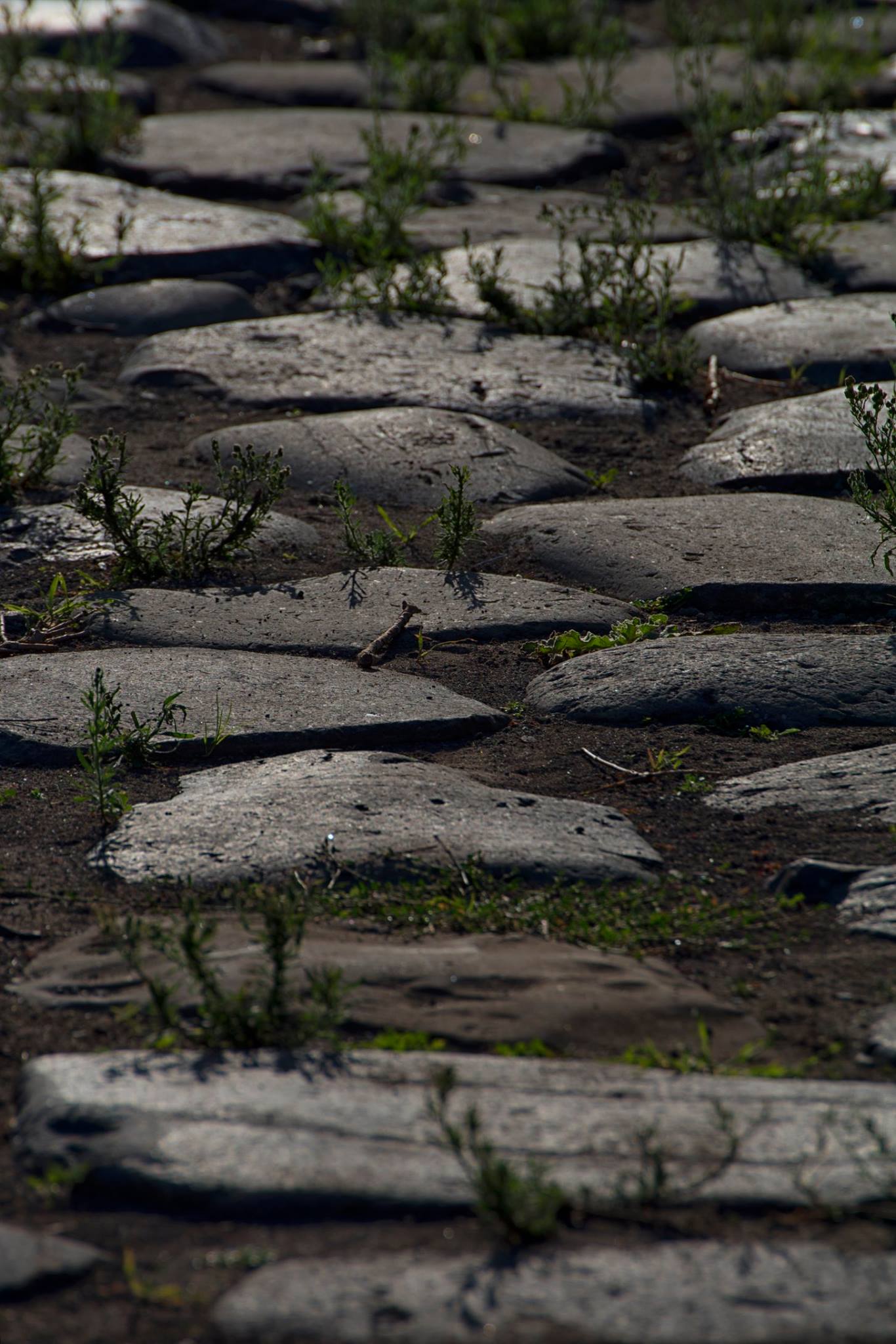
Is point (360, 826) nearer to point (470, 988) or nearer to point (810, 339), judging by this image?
point (470, 988)

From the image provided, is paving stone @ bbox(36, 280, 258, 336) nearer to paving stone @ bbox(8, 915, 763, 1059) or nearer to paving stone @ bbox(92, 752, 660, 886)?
paving stone @ bbox(92, 752, 660, 886)

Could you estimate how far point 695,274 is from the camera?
449 centimetres

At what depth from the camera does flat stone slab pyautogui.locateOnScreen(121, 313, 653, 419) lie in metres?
3.85

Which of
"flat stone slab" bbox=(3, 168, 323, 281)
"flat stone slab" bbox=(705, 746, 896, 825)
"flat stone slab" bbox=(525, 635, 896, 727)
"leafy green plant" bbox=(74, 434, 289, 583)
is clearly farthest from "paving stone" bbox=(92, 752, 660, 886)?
"flat stone slab" bbox=(3, 168, 323, 281)

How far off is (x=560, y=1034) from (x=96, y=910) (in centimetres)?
68

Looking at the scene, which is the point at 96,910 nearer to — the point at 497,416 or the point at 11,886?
the point at 11,886

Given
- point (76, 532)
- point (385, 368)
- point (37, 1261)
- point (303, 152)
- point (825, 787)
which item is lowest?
point (37, 1261)

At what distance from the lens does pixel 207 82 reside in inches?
256

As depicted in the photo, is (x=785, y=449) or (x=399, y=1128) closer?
(x=399, y=1128)

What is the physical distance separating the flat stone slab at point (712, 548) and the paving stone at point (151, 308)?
1.61m

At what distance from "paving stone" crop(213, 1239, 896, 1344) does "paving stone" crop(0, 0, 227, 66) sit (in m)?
6.21

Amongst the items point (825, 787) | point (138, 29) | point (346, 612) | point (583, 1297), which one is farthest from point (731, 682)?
point (138, 29)

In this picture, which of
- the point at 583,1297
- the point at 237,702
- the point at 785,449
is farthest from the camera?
the point at 785,449

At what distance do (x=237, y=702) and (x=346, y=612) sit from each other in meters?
0.44
